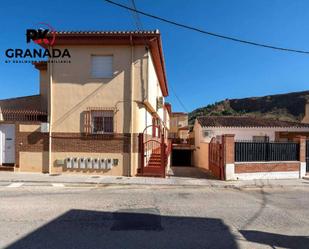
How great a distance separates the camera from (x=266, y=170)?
15.1 metres

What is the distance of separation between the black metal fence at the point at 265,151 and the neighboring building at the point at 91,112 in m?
4.87

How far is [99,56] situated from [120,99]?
7.32 ft

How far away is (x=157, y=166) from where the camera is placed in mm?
14719

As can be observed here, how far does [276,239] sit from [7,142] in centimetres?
1309

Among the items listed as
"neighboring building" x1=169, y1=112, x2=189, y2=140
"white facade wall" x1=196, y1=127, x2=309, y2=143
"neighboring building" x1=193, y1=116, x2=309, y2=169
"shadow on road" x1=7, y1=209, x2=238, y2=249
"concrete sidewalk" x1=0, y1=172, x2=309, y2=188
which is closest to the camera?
"shadow on road" x1=7, y1=209, x2=238, y2=249

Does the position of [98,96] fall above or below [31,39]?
below

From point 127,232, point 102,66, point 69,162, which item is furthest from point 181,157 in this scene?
point 127,232

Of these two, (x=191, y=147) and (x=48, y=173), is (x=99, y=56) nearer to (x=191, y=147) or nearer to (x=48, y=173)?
(x=48, y=173)

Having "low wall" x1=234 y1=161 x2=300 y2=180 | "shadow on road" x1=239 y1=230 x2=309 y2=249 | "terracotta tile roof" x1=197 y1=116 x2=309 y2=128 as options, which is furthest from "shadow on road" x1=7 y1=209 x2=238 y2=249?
"terracotta tile roof" x1=197 y1=116 x2=309 y2=128

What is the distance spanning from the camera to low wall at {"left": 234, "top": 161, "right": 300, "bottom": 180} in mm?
14727

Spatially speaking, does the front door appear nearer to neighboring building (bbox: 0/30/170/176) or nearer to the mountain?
neighboring building (bbox: 0/30/170/176)

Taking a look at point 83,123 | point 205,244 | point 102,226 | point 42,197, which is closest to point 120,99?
point 83,123

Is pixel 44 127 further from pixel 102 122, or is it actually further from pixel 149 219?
pixel 149 219

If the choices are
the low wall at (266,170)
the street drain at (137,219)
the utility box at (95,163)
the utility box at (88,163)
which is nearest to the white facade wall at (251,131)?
the low wall at (266,170)
